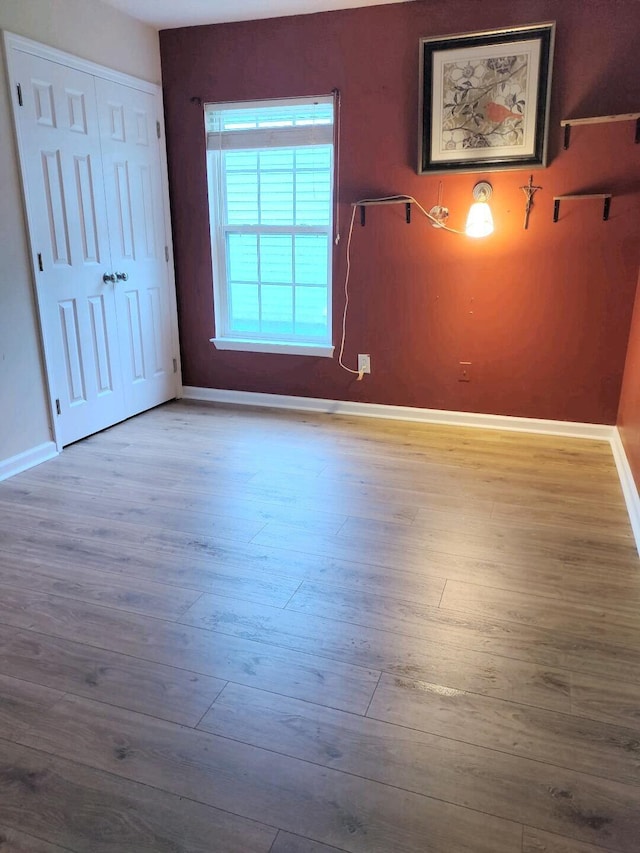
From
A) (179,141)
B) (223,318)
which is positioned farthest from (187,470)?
(179,141)

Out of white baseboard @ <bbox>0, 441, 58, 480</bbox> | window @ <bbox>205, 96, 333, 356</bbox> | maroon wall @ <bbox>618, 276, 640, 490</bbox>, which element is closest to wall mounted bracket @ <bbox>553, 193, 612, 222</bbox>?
maroon wall @ <bbox>618, 276, 640, 490</bbox>

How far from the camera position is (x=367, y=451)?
361cm

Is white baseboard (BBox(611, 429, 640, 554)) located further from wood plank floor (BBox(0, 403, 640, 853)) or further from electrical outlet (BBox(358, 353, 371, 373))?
electrical outlet (BBox(358, 353, 371, 373))

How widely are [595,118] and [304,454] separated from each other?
2.32 metres

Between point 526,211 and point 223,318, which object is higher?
point 526,211

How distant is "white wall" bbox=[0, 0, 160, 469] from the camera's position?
3.08m

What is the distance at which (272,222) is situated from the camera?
418cm

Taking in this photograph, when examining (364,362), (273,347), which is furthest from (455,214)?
(273,347)

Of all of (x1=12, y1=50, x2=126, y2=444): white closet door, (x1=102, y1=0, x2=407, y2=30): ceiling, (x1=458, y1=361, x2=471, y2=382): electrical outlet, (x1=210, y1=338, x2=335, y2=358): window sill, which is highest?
(x1=102, y1=0, x2=407, y2=30): ceiling

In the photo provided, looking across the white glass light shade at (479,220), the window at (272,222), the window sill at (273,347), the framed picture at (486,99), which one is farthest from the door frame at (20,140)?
the white glass light shade at (479,220)

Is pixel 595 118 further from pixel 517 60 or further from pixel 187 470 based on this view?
pixel 187 470

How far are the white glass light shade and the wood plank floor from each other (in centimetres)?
134

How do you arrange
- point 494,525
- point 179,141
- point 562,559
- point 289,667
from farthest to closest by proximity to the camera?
point 179,141, point 494,525, point 562,559, point 289,667

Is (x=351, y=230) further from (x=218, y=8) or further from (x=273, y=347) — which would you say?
(x=218, y=8)
